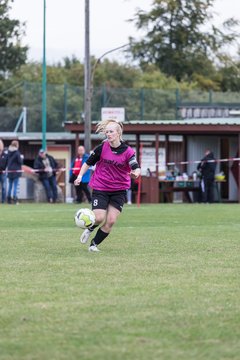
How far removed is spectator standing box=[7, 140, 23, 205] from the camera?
3137 centimetres

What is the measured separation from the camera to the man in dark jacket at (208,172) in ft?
108

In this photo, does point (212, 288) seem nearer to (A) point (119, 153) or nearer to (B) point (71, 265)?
(B) point (71, 265)

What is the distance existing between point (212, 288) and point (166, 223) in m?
11.0

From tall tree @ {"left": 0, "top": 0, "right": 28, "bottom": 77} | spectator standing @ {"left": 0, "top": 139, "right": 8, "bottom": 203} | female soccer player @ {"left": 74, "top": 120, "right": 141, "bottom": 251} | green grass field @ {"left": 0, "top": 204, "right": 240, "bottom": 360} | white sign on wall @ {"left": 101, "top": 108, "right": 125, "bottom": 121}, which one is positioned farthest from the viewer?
tall tree @ {"left": 0, "top": 0, "right": 28, "bottom": 77}

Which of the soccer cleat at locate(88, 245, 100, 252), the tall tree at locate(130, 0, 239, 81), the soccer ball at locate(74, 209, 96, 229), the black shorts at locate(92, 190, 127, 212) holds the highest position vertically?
the tall tree at locate(130, 0, 239, 81)

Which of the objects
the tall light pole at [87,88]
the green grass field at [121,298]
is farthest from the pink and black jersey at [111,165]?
the tall light pole at [87,88]

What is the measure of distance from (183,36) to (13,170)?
40.9 meters

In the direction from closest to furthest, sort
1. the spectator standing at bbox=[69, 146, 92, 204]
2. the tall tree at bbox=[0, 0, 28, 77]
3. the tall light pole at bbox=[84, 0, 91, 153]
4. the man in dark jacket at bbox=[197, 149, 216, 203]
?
the spectator standing at bbox=[69, 146, 92, 204] → the man in dark jacket at bbox=[197, 149, 216, 203] → the tall light pole at bbox=[84, 0, 91, 153] → the tall tree at bbox=[0, 0, 28, 77]

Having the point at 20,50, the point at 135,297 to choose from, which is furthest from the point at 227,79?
the point at 135,297

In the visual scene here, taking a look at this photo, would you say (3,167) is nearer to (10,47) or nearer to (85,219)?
(85,219)

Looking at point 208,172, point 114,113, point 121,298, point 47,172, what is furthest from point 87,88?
point 121,298

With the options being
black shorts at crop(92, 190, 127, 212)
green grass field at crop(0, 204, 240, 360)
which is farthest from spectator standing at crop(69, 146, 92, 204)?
black shorts at crop(92, 190, 127, 212)

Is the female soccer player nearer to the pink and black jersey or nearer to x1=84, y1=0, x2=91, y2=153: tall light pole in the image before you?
the pink and black jersey

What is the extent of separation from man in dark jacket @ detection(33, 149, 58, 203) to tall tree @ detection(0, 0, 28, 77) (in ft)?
98.6
